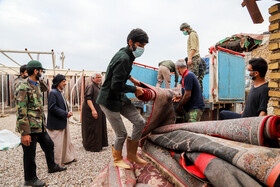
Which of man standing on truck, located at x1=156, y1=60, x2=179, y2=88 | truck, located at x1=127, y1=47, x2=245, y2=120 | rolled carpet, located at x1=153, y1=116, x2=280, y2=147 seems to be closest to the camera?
rolled carpet, located at x1=153, y1=116, x2=280, y2=147

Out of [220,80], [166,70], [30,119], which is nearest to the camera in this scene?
[30,119]

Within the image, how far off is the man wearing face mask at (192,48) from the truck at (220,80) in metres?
0.32

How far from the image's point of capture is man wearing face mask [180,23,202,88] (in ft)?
15.2

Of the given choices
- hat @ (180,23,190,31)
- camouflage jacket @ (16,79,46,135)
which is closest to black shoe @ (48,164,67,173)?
camouflage jacket @ (16,79,46,135)

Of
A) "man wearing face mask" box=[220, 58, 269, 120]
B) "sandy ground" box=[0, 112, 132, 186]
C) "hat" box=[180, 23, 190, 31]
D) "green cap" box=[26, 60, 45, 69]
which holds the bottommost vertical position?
"sandy ground" box=[0, 112, 132, 186]

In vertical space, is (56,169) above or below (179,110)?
below

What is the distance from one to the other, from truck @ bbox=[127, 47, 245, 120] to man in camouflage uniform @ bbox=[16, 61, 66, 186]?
2535mm

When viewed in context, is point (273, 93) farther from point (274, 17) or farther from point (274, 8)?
point (274, 8)

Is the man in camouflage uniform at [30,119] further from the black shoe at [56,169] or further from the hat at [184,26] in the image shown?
the hat at [184,26]

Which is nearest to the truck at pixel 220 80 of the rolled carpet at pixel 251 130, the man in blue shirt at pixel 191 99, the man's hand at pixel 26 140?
the man in blue shirt at pixel 191 99

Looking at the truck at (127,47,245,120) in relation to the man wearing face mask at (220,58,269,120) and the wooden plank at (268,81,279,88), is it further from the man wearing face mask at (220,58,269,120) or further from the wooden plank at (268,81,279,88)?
the wooden plank at (268,81,279,88)

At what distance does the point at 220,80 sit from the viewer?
4773mm

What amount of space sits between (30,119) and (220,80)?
4368mm

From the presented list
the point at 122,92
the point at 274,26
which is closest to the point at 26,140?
the point at 122,92
